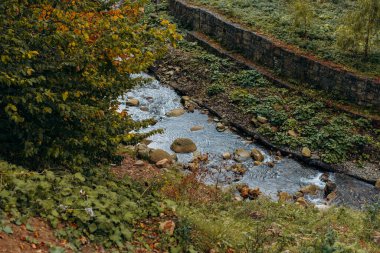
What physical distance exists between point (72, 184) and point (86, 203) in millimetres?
754

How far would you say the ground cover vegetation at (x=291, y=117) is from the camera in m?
16.1

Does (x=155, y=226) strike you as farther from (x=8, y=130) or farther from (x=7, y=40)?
(x=7, y=40)

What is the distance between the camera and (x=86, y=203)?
246 inches

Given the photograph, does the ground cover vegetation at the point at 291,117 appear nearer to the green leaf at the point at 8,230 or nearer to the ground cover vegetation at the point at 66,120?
the ground cover vegetation at the point at 66,120

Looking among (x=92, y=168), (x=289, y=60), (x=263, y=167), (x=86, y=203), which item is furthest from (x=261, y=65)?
(x=86, y=203)

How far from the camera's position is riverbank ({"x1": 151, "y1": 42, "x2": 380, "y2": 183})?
15.9 metres

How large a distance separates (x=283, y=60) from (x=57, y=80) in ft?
48.1

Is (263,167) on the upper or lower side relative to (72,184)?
lower

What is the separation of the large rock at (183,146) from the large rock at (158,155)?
2.78ft

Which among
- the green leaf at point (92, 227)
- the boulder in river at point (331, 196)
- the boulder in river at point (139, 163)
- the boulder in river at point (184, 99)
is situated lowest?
the boulder in river at point (184, 99)

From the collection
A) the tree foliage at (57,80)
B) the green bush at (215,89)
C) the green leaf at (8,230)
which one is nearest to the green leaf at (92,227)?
the green leaf at (8,230)

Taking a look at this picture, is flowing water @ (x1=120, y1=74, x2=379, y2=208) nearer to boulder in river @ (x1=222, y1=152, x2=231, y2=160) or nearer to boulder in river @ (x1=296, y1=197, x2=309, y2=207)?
boulder in river @ (x1=222, y1=152, x2=231, y2=160)

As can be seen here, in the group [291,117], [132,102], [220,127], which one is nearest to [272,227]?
[220,127]

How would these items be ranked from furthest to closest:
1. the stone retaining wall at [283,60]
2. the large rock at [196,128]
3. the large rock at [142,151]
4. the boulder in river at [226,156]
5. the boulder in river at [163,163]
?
the large rock at [196,128] → the stone retaining wall at [283,60] → the boulder in river at [226,156] → the large rock at [142,151] → the boulder in river at [163,163]
